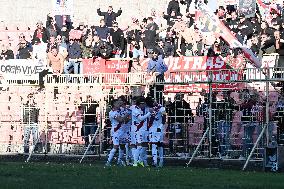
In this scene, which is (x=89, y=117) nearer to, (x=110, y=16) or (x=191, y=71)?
(x=191, y=71)

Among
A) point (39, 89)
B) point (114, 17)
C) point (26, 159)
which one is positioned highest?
point (114, 17)

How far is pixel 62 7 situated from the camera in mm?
37938

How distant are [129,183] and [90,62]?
14.0m

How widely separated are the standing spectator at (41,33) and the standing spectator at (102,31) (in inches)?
80.1

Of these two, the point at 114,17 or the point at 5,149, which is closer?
the point at 5,149

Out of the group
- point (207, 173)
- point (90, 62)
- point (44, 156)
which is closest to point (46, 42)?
point (90, 62)

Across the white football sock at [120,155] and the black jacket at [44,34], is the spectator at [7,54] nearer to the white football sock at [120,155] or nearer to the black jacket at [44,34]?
the black jacket at [44,34]

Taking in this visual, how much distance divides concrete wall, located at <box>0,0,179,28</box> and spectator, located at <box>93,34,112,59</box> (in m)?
3.96

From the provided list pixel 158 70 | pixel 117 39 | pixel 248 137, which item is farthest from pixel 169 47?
pixel 248 137

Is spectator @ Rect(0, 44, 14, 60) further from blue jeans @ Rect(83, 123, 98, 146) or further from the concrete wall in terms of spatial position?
blue jeans @ Rect(83, 123, 98, 146)

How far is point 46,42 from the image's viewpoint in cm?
3572

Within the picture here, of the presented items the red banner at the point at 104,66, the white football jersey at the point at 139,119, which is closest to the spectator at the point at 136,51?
the red banner at the point at 104,66

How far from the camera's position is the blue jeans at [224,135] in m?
26.6

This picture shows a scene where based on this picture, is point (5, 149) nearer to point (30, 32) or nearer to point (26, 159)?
point (26, 159)
